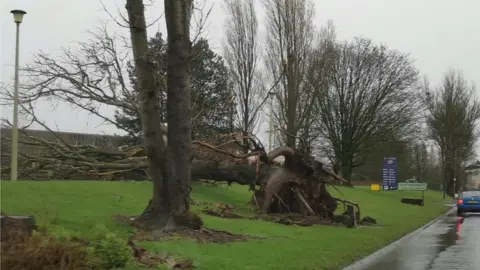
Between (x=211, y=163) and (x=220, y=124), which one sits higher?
(x=220, y=124)

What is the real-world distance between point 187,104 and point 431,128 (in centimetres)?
5643

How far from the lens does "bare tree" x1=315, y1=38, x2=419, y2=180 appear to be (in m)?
50.3

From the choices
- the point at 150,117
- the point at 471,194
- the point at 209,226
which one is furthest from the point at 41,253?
the point at 471,194

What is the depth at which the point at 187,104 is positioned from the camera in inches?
559

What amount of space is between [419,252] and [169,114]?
7.37m

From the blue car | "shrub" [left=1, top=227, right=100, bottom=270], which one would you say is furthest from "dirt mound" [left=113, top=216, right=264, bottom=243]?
the blue car

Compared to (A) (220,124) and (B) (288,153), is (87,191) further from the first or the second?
(A) (220,124)

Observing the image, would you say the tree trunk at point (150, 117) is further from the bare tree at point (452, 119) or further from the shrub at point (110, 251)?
the bare tree at point (452, 119)

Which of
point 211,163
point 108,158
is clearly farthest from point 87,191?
point 108,158

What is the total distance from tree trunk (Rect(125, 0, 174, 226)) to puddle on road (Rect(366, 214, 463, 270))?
5090 millimetres

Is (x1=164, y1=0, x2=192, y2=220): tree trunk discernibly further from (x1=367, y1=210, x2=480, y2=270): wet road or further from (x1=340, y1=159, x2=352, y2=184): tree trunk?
(x1=340, y1=159, x2=352, y2=184): tree trunk

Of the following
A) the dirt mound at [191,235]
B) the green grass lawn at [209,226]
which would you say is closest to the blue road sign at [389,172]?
the green grass lawn at [209,226]

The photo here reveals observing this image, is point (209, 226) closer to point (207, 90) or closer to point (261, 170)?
point (261, 170)

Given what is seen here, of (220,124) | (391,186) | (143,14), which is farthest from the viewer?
(391,186)
